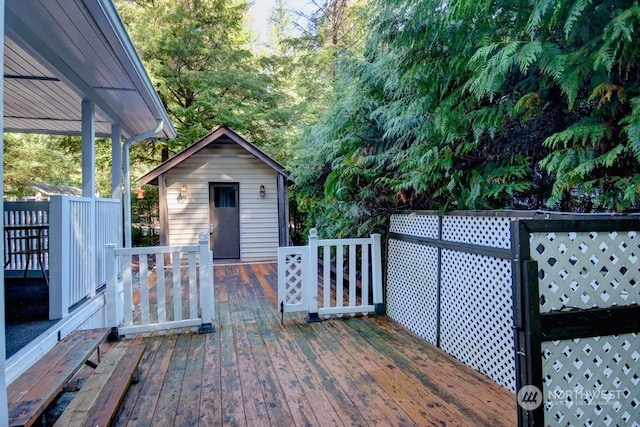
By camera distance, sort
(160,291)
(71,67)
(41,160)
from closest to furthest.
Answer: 1. (71,67)
2. (160,291)
3. (41,160)

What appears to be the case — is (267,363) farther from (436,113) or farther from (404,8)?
(404,8)

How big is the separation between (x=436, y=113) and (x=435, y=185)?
3.16 ft

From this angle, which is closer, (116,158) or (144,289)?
(144,289)

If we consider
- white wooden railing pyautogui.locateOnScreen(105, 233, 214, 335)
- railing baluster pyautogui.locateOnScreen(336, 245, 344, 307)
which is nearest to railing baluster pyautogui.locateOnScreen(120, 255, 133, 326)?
white wooden railing pyautogui.locateOnScreen(105, 233, 214, 335)

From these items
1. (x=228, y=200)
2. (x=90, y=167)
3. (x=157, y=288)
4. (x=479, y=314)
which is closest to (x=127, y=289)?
(x=157, y=288)

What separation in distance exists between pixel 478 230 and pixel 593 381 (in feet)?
4.49

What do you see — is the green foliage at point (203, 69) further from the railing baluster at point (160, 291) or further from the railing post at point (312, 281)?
the railing baluster at point (160, 291)

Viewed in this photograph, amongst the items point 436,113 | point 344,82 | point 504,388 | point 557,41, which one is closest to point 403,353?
point 504,388

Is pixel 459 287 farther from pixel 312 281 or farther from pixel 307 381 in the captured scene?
pixel 312 281

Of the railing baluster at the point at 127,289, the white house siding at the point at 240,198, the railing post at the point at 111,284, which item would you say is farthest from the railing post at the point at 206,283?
the white house siding at the point at 240,198

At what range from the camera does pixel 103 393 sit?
2285 mm

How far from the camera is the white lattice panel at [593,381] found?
174 cm

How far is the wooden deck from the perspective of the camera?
236 cm

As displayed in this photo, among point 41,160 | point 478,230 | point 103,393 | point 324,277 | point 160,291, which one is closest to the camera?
point 103,393
